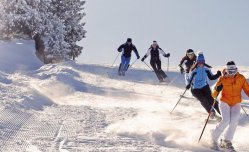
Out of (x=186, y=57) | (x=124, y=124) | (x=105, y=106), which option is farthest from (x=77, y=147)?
(x=186, y=57)

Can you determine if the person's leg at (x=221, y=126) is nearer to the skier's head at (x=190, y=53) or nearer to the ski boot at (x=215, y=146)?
the ski boot at (x=215, y=146)

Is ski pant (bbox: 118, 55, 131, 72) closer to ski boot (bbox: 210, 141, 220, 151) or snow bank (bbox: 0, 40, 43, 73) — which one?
snow bank (bbox: 0, 40, 43, 73)

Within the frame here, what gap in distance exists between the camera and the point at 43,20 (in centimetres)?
3453

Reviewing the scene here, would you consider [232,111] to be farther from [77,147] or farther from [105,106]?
[105,106]

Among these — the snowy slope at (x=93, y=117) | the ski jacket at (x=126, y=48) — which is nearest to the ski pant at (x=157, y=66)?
the snowy slope at (x=93, y=117)

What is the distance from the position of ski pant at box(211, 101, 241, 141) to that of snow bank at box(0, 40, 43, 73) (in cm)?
1366

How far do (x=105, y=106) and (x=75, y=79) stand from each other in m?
5.81

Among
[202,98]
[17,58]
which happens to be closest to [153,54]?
[17,58]

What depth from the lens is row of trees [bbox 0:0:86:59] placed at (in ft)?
108

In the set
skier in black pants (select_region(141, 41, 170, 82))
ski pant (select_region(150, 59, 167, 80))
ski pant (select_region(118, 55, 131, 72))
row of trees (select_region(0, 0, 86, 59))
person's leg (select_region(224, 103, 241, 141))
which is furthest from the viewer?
row of trees (select_region(0, 0, 86, 59))

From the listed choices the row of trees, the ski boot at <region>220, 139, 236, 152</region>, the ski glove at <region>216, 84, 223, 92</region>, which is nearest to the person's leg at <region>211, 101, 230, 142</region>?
the ski boot at <region>220, 139, 236, 152</region>

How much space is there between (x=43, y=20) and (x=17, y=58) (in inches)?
381

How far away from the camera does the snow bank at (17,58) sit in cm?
2278

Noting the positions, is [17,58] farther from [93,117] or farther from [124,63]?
[93,117]
